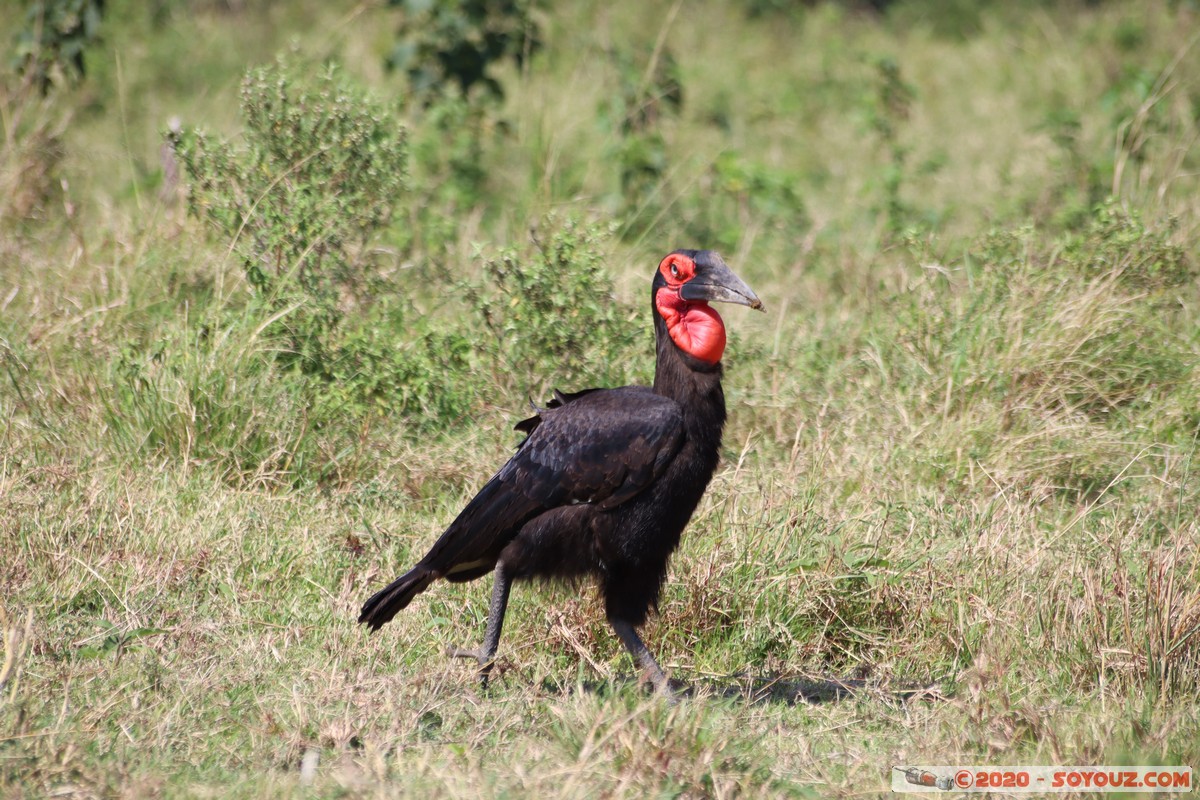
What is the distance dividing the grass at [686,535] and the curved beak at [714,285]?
2.72 feet

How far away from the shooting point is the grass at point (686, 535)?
3068mm

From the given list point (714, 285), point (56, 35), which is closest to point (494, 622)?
point (714, 285)

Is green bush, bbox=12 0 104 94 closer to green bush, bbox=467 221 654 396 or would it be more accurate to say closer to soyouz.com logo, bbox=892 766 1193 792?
green bush, bbox=467 221 654 396

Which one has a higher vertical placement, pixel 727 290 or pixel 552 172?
pixel 727 290

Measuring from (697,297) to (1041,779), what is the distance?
5.06 feet

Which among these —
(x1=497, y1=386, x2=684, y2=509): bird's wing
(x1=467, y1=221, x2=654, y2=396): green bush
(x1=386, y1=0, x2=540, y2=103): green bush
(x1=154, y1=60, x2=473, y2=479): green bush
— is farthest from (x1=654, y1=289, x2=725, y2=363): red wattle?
(x1=386, y1=0, x2=540, y2=103): green bush

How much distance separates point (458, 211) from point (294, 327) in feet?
7.74

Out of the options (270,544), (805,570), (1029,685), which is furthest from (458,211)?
(1029,685)

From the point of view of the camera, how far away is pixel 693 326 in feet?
11.8

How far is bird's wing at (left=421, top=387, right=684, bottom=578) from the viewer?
3.46 meters

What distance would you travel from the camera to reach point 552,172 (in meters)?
6.78

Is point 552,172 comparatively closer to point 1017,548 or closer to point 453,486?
point 453,486

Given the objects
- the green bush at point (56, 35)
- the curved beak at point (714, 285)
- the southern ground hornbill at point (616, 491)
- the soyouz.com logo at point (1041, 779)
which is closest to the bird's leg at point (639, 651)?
Answer: the southern ground hornbill at point (616, 491)

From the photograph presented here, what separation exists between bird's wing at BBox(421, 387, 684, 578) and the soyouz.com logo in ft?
3.39
